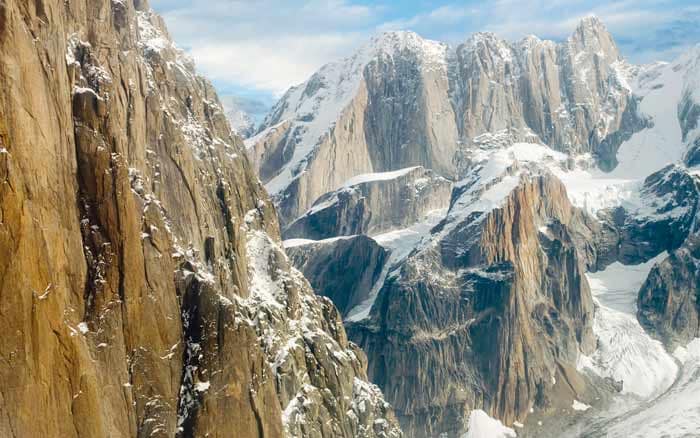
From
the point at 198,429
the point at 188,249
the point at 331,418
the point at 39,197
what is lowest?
the point at 331,418

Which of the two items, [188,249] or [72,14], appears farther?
[188,249]

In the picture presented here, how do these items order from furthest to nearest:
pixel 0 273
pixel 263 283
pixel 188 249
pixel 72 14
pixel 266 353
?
pixel 263 283 < pixel 266 353 < pixel 188 249 < pixel 72 14 < pixel 0 273

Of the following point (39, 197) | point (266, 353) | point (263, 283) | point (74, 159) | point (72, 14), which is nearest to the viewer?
point (39, 197)

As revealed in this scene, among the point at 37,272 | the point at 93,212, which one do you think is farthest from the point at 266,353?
the point at 37,272

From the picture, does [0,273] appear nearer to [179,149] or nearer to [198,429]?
[198,429]

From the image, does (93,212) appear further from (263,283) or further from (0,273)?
(263,283)

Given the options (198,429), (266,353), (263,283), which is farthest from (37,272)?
(263,283)

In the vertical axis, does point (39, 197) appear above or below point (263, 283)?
above
